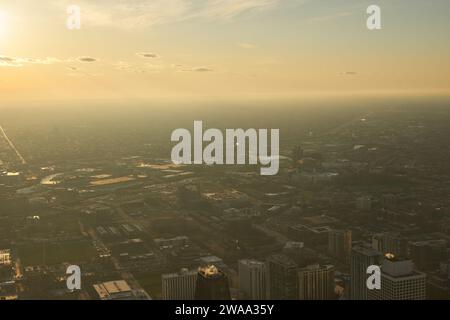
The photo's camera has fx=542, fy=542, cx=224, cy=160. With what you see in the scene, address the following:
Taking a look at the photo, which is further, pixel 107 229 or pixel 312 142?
pixel 312 142

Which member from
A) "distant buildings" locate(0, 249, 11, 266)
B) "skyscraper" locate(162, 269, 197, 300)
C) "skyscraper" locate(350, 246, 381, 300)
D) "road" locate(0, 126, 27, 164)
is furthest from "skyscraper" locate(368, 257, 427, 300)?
"road" locate(0, 126, 27, 164)

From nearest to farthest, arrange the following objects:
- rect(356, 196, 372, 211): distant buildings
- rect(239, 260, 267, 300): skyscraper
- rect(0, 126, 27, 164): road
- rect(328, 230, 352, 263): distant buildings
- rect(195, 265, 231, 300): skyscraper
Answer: rect(195, 265, 231, 300): skyscraper → rect(239, 260, 267, 300): skyscraper → rect(328, 230, 352, 263): distant buildings → rect(356, 196, 372, 211): distant buildings → rect(0, 126, 27, 164): road

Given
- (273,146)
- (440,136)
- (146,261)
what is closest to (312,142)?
(273,146)

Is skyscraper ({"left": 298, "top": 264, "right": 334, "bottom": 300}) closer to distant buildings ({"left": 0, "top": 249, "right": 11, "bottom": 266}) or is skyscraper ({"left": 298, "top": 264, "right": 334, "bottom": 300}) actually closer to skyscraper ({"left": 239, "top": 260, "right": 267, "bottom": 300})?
skyscraper ({"left": 239, "top": 260, "right": 267, "bottom": 300})

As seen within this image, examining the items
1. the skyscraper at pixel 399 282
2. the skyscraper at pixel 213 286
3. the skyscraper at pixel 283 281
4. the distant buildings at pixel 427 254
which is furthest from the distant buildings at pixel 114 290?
the distant buildings at pixel 427 254

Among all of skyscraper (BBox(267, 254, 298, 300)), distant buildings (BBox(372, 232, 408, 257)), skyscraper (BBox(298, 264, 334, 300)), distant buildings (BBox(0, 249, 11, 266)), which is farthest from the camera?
distant buildings (BBox(0, 249, 11, 266))

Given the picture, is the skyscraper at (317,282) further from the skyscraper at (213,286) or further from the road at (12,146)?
the road at (12,146)
